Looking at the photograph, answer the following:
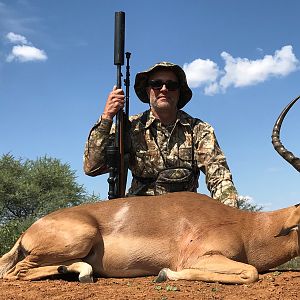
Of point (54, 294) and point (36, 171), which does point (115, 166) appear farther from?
point (36, 171)

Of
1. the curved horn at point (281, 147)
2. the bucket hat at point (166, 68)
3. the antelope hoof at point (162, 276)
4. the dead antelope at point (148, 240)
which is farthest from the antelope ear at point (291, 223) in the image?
the bucket hat at point (166, 68)

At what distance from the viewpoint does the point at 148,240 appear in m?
5.43

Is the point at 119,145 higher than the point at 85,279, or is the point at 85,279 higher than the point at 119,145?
the point at 119,145

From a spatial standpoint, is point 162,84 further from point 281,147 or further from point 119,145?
point 281,147

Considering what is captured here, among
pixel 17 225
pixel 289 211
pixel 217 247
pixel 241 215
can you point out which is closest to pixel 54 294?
pixel 217 247

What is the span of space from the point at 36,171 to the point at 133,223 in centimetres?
1778

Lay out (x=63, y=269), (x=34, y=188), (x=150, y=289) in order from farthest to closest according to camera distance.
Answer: (x=34, y=188)
(x=63, y=269)
(x=150, y=289)

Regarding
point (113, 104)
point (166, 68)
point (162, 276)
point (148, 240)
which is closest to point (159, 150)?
point (113, 104)

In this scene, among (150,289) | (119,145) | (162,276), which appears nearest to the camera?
(150,289)

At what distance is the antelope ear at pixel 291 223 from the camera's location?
17.9 ft

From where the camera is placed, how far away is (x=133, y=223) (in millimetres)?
5527

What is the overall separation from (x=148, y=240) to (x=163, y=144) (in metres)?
2.57

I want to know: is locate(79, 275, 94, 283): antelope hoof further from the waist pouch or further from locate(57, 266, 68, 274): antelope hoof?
the waist pouch

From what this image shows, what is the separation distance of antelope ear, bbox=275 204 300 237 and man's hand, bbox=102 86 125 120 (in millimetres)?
2915
